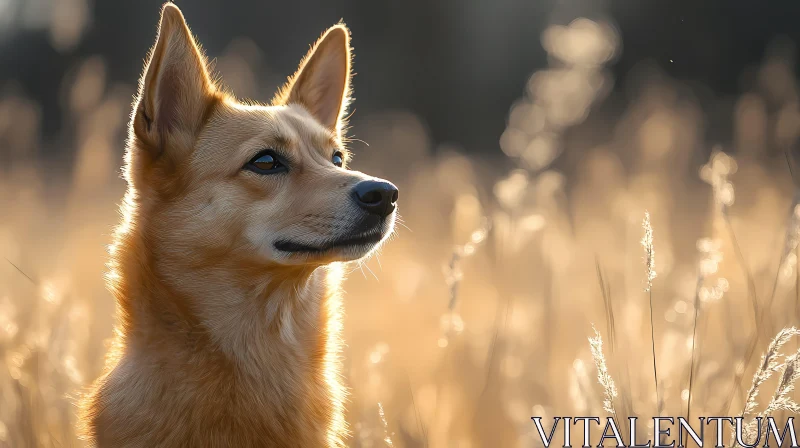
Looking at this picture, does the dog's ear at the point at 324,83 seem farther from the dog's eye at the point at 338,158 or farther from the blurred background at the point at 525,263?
the blurred background at the point at 525,263

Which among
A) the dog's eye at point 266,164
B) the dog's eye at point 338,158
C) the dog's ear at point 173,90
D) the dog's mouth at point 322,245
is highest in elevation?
the dog's eye at point 338,158

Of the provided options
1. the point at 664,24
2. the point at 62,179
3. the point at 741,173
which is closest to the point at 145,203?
the point at 741,173

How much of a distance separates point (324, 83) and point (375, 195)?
42.8 inches

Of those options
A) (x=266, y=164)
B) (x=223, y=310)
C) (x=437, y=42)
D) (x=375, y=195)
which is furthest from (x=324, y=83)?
(x=437, y=42)

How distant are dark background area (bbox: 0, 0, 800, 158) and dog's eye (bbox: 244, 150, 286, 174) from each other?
6610mm

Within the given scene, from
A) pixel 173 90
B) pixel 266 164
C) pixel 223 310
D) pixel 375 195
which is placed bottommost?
pixel 223 310

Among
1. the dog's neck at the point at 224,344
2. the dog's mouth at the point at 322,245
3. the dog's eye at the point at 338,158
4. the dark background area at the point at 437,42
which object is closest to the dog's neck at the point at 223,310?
the dog's neck at the point at 224,344

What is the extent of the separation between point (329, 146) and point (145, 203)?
2.75ft

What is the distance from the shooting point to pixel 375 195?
2.77 meters

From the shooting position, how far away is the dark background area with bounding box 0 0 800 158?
394 inches

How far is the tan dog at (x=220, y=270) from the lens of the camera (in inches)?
105

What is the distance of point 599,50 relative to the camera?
11.7 ft

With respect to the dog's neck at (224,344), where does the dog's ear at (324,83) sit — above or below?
above

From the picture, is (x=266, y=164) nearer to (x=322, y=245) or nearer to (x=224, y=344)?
(x=322, y=245)
